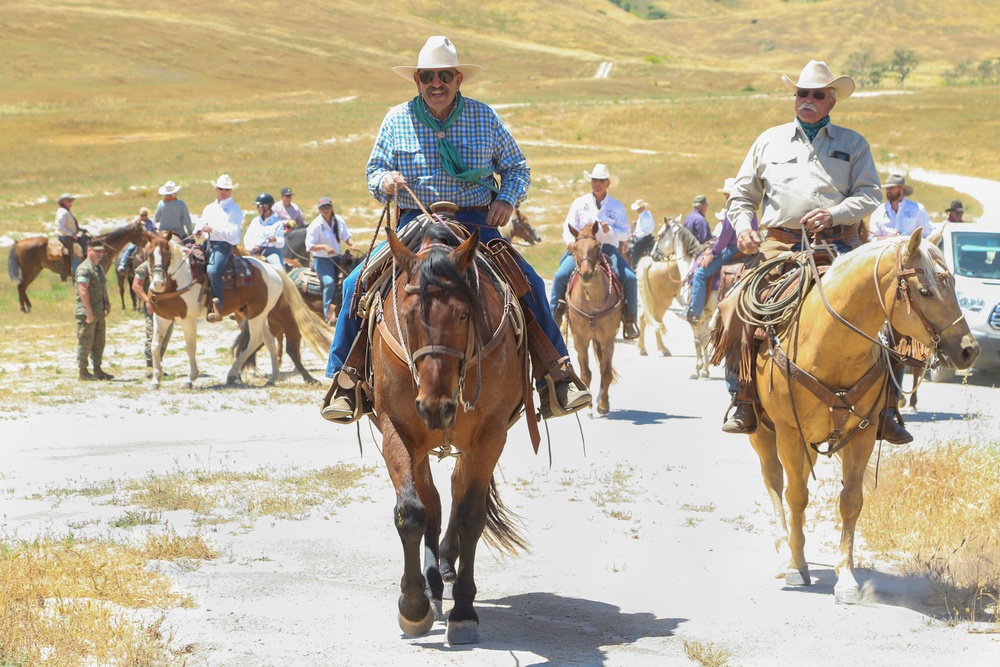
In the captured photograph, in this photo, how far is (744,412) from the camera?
806 centimetres

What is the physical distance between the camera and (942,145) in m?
62.7

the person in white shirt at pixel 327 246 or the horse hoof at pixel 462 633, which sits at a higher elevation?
the person in white shirt at pixel 327 246

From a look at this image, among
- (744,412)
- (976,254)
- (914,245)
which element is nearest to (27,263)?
(976,254)

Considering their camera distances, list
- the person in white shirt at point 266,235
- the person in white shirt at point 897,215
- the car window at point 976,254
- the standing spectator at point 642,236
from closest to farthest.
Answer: the person in white shirt at point 897,215, the car window at point 976,254, the person in white shirt at point 266,235, the standing spectator at point 642,236

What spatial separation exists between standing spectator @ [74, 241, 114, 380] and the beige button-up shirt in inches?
493

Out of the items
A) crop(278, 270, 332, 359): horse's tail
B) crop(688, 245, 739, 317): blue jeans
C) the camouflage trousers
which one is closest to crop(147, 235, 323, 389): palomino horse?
crop(278, 270, 332, 359): horse's tail

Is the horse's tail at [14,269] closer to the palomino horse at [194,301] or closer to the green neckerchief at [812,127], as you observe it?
the palomino horse at [194,301]

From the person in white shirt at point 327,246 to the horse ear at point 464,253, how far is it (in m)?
12.7

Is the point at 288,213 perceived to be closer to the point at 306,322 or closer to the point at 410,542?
the point at 306,322

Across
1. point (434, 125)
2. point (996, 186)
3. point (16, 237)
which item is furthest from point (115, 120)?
point (434, 125)

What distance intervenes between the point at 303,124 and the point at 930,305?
232 ft

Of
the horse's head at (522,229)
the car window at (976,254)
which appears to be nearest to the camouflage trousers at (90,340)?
the horse's head at (522,229)

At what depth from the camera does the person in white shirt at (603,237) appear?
15.8 meters

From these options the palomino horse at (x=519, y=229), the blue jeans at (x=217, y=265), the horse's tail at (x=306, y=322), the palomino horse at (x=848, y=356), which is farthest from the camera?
the palomino horse at (x=519, y=229)
